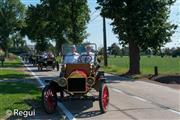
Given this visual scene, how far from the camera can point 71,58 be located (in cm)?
1670

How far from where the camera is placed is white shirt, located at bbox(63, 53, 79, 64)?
53.9 feet

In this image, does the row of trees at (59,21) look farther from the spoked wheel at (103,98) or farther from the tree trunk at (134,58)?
the spoked wheel at (103,98)

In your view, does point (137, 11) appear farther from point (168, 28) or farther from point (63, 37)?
point (63, 37)

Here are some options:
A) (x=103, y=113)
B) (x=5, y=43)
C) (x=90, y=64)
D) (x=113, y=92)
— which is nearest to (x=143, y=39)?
(x=113, y=92)

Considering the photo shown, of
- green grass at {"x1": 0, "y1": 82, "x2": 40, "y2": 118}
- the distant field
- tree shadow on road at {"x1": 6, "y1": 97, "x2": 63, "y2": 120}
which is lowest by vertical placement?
tree shadow on road at {"x1": 6, "y1": 97, "x2": 63, "y2": 120}

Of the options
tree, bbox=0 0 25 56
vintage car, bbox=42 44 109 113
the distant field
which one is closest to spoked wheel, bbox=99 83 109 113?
vintage car, bbox=42 44 109 113

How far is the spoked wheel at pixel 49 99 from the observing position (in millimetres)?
13859

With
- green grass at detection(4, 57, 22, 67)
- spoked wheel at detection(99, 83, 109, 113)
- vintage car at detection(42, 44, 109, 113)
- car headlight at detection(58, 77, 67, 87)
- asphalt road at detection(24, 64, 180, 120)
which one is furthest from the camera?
green grass at detection(4, 57, 22, 67)

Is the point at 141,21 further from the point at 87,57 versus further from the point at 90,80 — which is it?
the point at 90,80

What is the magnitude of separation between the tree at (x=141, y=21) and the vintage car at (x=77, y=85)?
17.7 meters

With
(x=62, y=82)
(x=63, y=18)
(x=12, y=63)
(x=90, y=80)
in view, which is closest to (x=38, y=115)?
(x=62, y=82)

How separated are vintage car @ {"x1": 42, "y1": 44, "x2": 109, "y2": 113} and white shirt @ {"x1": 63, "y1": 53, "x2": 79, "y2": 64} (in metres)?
0.48

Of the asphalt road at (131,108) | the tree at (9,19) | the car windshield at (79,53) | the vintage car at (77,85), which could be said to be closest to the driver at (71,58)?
the car windshield at (79,53)

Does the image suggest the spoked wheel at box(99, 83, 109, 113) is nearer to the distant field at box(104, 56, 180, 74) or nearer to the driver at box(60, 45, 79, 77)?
the driver at box(60, 45, 79, 77)
